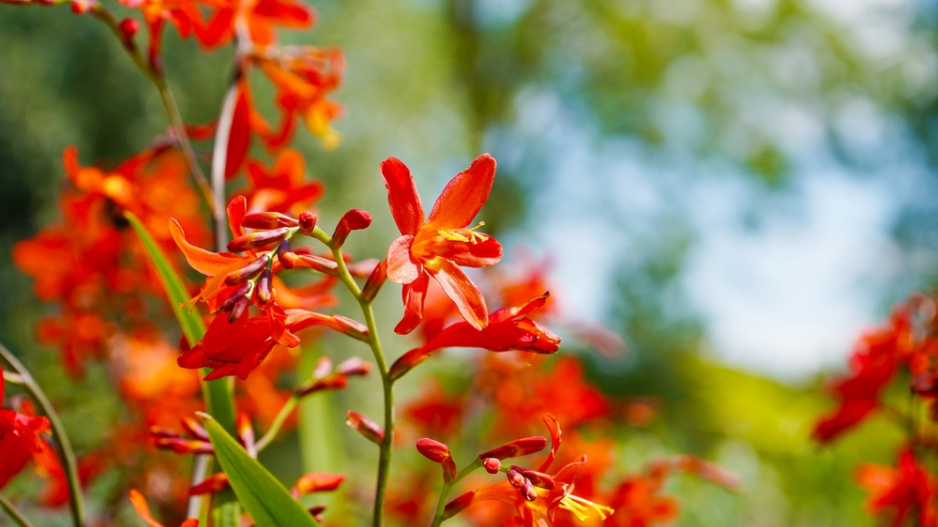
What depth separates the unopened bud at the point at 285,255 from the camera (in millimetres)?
287

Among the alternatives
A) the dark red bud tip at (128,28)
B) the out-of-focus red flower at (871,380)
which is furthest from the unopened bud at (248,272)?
the out-of-focus red flower at (871,380)

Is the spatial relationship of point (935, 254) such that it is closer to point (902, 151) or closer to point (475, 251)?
point (902, 151)

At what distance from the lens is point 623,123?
716cm

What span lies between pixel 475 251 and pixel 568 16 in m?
6.95

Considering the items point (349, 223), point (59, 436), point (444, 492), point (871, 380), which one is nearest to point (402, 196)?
point (349, 223)

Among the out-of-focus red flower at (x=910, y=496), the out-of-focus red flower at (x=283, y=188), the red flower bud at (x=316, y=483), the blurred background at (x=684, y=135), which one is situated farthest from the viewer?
the blurred background at (x=684, y=135)

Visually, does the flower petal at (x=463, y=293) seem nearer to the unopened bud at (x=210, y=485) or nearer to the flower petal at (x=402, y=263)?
the flower petal at (x=402, y=263)

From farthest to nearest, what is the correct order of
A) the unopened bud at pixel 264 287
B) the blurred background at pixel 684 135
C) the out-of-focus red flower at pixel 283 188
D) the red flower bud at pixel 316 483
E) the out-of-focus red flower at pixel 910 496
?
the blurred background at pixel 684 135 < the out-of-focus red flower at pixel 910 496 < the out-of-focus red flower at pixel 283 188 < the red flower bud at pixel 316 483 < the unopened bud at pixel 264 287

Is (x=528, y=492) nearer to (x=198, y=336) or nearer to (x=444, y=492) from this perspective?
(x=444, y=492)

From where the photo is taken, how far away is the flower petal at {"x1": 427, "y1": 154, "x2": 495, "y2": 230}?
1.04 ft

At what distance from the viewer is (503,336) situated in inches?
12.9

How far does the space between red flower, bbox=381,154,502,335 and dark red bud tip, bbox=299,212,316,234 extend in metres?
0.03

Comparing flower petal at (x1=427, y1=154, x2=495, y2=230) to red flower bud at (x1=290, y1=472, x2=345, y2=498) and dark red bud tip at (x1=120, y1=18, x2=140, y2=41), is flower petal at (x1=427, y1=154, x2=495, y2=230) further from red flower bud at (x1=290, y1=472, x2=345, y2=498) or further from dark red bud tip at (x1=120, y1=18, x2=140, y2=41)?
dark red bud tip at (x1=120, y1=18, x2=140, y2=41)

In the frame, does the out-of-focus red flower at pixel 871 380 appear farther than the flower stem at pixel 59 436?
Yes
